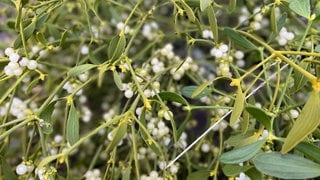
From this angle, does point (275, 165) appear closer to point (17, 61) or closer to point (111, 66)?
point (111, 66)

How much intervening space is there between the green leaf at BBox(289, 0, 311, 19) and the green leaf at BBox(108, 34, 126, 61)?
0.18 metres

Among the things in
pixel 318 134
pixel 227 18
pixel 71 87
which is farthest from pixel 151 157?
pixel 227 18

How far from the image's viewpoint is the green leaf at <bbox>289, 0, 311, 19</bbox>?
2.01 ft

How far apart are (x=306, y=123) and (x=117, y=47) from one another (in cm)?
22

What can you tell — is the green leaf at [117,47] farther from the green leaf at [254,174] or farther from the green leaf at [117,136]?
the green leaf at [254,174]

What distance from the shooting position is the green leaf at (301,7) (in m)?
0.61

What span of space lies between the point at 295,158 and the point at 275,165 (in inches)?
0.9

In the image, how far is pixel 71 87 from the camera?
72 centimetres

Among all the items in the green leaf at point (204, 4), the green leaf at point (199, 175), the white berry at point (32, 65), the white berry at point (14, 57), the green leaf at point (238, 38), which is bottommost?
the green leaf at point (199, 175)

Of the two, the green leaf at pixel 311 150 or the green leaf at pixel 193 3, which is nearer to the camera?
the green leaf at pixel 311 150

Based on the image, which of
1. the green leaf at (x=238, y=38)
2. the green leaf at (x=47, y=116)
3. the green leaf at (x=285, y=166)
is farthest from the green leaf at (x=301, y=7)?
the green leaf at (x=47, y=116)

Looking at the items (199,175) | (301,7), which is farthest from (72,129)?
(301,7)

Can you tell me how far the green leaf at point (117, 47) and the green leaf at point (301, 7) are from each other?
0.18 meters

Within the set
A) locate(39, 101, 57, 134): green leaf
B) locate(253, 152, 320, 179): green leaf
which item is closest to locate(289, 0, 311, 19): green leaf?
locate(253, 152, 320, 179): green leaf
